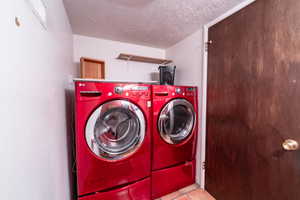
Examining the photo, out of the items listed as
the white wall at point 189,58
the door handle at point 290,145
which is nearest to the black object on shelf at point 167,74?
the white wall at point 189,58

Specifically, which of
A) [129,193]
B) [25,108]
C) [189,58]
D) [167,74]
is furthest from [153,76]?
[25,108]

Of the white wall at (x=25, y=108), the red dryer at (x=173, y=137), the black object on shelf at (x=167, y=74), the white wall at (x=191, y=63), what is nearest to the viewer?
the white wall at (x=25, y=108)

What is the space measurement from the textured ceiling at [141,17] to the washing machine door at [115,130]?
0.95m

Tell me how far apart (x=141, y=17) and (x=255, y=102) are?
141 centimetres

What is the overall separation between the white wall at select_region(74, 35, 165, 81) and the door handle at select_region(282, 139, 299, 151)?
71.0 inches

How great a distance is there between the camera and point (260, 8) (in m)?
0.92

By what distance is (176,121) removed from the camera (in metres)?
1.46

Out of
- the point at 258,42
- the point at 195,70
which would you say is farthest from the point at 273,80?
the point at 195,70

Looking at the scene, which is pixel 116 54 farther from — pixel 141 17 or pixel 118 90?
pixel 118 90

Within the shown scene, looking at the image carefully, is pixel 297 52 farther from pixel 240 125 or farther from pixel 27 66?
pixel 27 66

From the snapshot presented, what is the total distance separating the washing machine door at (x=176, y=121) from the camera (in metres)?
1.32

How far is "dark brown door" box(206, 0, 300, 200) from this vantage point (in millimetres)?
790

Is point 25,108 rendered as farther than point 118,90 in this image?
No

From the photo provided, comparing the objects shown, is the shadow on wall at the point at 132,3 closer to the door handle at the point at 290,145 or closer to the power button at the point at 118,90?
the power button at the point at 118,90
